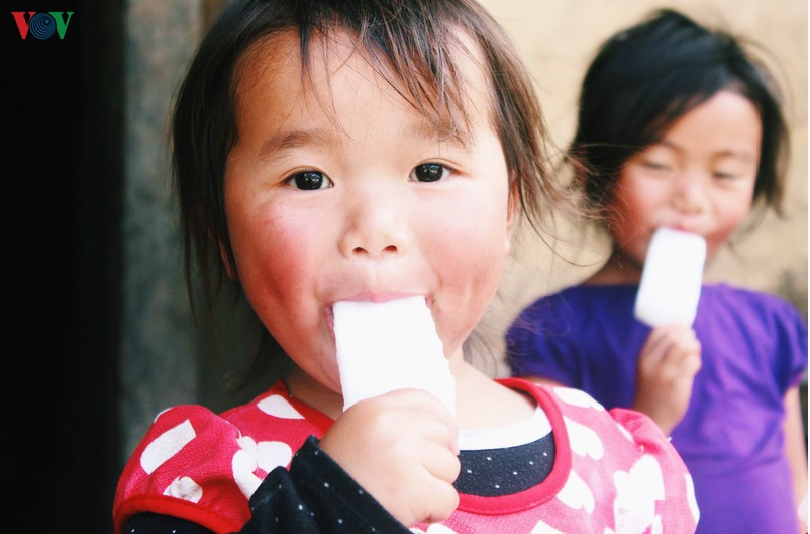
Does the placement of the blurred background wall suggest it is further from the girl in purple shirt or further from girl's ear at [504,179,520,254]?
girl's ear at [504,179,520,254]

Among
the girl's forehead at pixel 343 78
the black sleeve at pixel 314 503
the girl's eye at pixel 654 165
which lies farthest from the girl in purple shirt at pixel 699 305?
the black sleeve at pixel 314 503

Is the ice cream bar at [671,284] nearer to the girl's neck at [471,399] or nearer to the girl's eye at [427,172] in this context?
the girl's neck at [471,399]

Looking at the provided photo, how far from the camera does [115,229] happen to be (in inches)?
68.9

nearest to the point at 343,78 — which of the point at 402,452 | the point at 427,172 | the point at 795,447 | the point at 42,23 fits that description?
the point at 427,172

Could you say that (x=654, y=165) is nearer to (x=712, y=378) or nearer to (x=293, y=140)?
(x=712, y=378)

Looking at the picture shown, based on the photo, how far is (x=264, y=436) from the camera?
3.89ft

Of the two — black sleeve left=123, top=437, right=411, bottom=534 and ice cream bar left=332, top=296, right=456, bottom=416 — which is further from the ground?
ice cream bar left=332, top=296, right=456, bottom=416

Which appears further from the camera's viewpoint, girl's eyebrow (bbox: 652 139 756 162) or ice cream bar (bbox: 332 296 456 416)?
girl's eyebrow (bbox: 652 139 756 162)

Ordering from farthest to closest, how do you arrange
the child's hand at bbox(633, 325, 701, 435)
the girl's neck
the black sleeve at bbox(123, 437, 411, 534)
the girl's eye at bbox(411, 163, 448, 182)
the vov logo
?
the child's hand at bbox(633, 325, 701, 435), the vov logo, the girl's neck, the girl's eye at bbox(411, 163, 448, 182), the black sleeve at bbox(123, 437, 411, 534)

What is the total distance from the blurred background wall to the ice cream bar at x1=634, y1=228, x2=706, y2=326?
20cm

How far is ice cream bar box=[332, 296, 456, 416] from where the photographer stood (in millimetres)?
1024

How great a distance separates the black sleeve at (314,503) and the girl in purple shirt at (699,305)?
83 cm

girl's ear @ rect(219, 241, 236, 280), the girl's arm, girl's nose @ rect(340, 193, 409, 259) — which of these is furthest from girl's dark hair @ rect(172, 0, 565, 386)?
the girl's arm

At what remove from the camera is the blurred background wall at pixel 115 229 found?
1.59 meters
